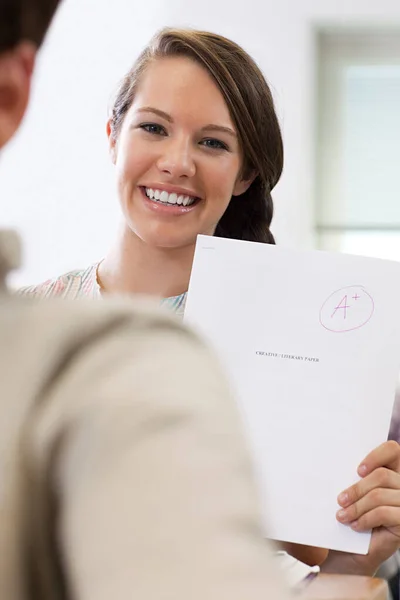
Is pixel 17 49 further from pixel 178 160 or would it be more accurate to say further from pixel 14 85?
pixel 178 160

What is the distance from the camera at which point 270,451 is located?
1098 millimetres

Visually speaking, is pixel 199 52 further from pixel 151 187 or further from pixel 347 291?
pixel 347 291

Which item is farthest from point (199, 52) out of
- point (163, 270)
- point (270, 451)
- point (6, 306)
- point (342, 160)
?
point (342, 160)

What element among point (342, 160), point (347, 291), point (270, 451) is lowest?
point (270, 451)

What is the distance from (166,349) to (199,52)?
1.19 m

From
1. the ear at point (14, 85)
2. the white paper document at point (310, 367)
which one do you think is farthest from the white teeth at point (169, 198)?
the ear at point (14, 85)

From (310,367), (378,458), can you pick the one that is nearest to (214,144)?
(310,367)

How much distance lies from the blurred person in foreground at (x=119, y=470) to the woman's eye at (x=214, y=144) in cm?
113

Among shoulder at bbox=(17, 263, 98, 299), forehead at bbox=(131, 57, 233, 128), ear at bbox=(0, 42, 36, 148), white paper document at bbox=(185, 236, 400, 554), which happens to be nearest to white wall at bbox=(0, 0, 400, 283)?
shoulder at bbox=(17, 263, 98, 299)

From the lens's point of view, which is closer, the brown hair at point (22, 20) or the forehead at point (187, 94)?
the brown hair at point (22, 20)

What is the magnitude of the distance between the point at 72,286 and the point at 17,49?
3.85ft

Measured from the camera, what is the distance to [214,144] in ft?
4.54

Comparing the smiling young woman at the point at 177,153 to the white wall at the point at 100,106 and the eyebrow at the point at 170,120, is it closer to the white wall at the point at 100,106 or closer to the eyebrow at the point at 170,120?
the eyebrow at the point at 170,120

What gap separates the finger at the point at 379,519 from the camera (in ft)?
3.53
